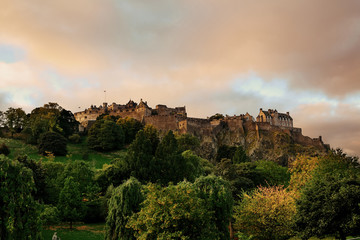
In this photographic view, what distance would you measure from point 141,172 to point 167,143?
17429 millimetres

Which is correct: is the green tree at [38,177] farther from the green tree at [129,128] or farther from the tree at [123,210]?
the green tree at [129,128]

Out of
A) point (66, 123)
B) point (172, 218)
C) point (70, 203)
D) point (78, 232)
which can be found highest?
point (66, 123)

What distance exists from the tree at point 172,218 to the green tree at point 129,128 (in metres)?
69.1

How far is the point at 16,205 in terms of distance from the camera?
607 inches

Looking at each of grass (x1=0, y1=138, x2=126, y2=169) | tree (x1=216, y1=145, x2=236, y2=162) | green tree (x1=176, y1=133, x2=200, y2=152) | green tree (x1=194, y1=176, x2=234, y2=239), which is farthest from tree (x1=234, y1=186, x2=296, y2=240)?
tree (x1=216, y1=145, x2=236, y2=162)

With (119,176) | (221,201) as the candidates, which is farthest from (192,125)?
(221,201)

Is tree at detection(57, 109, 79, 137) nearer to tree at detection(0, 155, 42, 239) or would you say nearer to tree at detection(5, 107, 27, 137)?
tree at detection(5, 107, 27, 137)

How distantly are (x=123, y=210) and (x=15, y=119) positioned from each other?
2881 inches

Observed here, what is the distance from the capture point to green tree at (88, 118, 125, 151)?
253ft

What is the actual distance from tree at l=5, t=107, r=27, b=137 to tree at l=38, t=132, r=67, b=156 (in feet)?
56.6

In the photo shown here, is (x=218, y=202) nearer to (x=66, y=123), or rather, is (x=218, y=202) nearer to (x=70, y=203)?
(x=70, y=203)

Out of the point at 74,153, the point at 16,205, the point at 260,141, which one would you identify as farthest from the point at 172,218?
the point at 260,141

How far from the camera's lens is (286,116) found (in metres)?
132

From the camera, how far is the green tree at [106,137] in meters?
77.2
